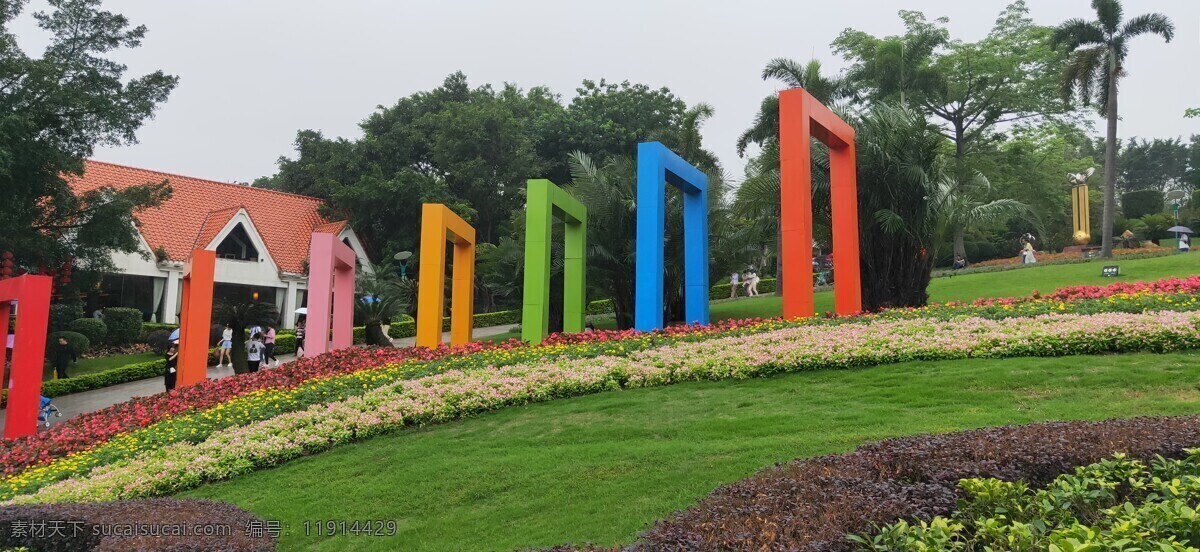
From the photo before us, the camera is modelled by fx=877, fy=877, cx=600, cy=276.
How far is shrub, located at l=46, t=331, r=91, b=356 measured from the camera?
67.9ft

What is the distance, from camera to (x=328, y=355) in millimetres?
13312

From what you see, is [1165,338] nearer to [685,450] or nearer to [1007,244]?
[685,450]

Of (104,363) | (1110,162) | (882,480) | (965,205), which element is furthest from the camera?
(1110,162)

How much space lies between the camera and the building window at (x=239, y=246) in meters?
30.0

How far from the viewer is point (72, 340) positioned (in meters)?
20.8

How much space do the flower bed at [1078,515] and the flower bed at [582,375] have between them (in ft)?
17.2

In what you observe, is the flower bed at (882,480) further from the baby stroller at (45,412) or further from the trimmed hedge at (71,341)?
the trimmed hedge at (71,341)

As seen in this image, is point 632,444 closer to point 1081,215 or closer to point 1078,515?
point 1078,515

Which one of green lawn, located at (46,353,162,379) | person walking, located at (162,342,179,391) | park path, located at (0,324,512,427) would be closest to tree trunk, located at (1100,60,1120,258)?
park path, located at (0,324,512,427)

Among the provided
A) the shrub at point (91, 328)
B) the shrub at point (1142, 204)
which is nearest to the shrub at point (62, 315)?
the shrub at point (91, 328)

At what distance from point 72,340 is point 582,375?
16.7 meters

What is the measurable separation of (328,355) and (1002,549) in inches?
459

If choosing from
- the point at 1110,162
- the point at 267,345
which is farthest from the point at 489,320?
the point at 1110,162

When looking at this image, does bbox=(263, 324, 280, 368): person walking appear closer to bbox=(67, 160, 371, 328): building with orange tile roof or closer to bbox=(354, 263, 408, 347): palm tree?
bbox=(354, 263, 408, 347): palm tree
